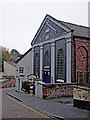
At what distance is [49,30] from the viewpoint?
20.0 metres

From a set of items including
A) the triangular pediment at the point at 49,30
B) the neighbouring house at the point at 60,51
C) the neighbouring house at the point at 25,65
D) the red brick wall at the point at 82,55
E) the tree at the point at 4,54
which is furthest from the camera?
the tree at the point at 4,54

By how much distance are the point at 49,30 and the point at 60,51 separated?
4.09 m

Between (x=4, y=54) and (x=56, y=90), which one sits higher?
(x=4, y=54)

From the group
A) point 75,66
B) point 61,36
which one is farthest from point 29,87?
point 61,36

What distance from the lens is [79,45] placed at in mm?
16234

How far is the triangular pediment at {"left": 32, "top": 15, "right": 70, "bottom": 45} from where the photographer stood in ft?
57.7

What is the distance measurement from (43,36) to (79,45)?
711 centimetres

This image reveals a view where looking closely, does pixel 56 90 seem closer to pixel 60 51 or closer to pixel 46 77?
pixel 60 51

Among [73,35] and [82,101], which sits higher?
[73,35]

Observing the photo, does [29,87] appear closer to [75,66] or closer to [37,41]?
[75,66]

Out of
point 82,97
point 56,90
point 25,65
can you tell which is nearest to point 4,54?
point 25,65

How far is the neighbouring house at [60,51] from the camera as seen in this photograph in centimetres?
1584

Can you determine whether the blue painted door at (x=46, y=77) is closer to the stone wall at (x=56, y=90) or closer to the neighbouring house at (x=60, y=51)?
the neighbouring house at (x=60, y=51)

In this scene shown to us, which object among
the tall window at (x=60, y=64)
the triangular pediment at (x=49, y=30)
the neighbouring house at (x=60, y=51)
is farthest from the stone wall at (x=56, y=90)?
the triangular pediment at (x=49, y=30)
